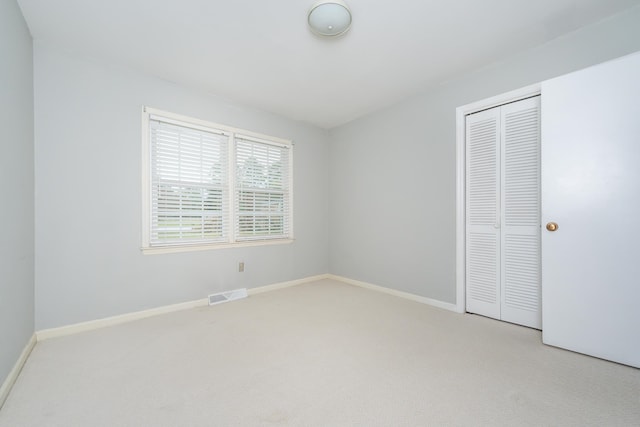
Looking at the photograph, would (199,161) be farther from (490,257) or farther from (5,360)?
(490,257)

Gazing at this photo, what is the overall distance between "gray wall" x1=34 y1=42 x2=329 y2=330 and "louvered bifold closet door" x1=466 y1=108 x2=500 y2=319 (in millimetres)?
2962

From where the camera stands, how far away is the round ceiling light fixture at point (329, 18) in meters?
1.85

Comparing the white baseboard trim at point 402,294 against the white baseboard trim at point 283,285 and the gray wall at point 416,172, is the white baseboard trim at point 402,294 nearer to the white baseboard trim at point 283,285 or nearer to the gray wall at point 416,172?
the gray wall at point 416,172

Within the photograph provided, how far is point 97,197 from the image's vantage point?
2.56m

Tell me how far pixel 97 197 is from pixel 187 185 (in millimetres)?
820

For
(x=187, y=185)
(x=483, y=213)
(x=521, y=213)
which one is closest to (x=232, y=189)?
(x=187, y=185)

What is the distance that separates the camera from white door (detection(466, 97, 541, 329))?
2465 mm

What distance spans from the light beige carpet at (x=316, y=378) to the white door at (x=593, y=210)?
243 millimetres

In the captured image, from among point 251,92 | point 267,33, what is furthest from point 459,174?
point 251,92

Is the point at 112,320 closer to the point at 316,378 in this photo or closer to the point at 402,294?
the point at 316,378

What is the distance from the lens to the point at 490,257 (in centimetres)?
274

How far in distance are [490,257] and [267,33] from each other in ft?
9.85

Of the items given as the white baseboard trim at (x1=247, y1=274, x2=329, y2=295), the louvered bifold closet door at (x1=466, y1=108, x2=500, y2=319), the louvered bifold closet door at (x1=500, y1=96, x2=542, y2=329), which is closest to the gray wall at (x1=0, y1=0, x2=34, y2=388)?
the white baseboard trim at (x1=247, y1=274, x2=329, y2=295)

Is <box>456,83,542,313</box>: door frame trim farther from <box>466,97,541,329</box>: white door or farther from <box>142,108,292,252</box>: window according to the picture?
<box>142,108,292,252</box>: window
